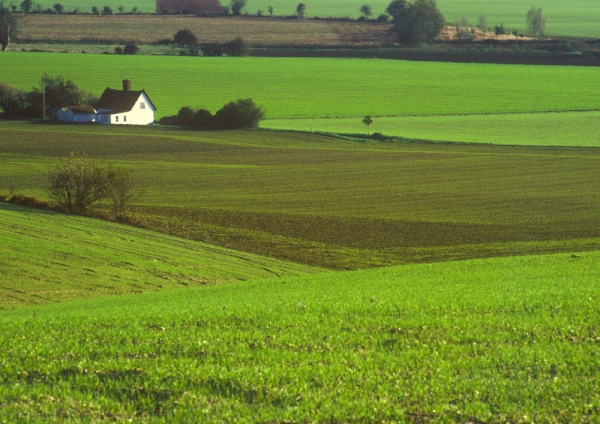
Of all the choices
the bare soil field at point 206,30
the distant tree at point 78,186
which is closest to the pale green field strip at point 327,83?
the bare soil field at point 206,30

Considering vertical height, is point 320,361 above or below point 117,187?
above

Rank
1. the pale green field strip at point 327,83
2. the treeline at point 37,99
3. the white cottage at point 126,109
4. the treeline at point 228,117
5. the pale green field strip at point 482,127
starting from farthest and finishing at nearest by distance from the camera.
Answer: the pale green field strip at point 327,83 < the treeline at point 37,99 < the white cottage at point 126,109 < the treeline at point 228,117 < the pale green field strip at point 482,127

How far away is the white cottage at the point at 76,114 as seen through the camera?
89438mm

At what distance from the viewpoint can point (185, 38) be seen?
15512 cm

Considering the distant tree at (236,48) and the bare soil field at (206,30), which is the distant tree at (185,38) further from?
the distant tree at (236,48)

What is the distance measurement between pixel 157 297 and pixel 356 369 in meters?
11.9

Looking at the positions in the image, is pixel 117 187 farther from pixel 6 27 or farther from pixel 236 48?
pixel 6 27

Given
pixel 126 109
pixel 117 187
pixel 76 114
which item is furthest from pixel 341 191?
pixel 76 114

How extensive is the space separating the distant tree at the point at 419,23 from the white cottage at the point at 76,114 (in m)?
92.8

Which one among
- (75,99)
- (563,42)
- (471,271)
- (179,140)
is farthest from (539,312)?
(563,42)

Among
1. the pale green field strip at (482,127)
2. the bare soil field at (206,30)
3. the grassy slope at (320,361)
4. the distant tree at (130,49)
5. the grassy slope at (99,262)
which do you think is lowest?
the grassy slope at (99,262)

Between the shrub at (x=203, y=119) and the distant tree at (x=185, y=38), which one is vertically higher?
the distant tree at (x=185, y=38)

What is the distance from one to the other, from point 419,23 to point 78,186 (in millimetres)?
138533

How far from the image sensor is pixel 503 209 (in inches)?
1652
